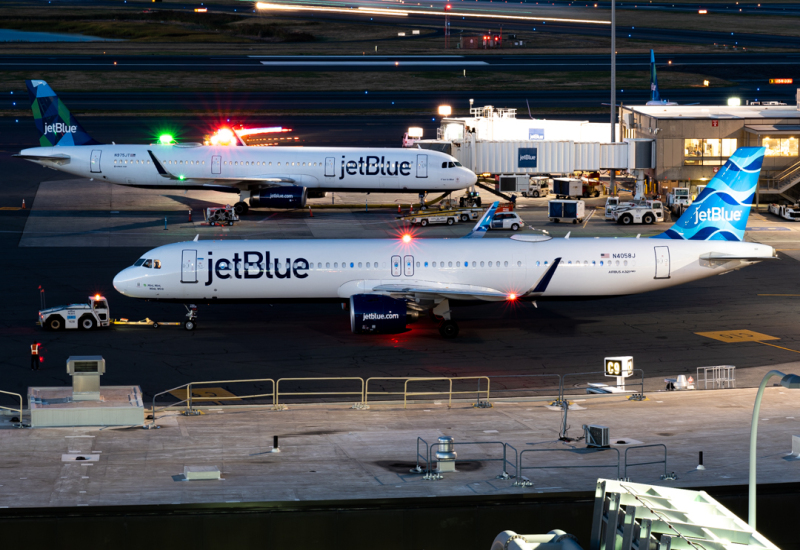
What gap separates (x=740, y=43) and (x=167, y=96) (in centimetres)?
10422

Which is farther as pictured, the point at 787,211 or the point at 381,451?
the point at 787,211

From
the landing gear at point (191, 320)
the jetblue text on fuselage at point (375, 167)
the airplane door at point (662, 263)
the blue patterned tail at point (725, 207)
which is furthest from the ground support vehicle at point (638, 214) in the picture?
the landing gear at point (191, 320)

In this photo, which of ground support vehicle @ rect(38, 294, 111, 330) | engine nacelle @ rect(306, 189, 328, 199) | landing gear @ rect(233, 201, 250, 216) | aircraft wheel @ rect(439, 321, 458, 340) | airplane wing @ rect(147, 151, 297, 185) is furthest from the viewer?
engine nacelle @ rect(306, 189, 328, 199)

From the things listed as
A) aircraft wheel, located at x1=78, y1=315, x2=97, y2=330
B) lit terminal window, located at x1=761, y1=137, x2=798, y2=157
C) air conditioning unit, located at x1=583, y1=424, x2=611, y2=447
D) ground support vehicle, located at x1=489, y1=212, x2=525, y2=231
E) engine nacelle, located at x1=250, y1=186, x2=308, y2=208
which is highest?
lit terminal window, located at x1=761, y1=137, x2=798, y2=157

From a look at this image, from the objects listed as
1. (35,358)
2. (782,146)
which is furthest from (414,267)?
(782,146)

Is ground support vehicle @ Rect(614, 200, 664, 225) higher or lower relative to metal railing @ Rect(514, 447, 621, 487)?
higher

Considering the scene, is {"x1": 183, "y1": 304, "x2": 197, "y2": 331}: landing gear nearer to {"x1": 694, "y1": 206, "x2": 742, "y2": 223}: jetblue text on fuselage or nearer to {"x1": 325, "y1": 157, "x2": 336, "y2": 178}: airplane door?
{"x1": 694, "y1": 206, "x2": 742, "y2": 223}: jetblue text on fuselage

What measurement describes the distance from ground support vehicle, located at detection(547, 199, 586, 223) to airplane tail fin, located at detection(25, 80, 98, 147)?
35832 mm

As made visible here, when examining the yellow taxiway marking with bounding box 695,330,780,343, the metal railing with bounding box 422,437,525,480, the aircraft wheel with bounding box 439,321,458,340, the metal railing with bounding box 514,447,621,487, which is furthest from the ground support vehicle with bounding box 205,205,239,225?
the metal railing with bounding box 514,447,621,487

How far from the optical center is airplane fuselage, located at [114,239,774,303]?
51.7 metres

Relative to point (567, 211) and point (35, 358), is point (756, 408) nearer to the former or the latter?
point (35, 358)

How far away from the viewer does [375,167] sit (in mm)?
83750

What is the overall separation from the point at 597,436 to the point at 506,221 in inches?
1851

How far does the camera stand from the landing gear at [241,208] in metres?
83.3
